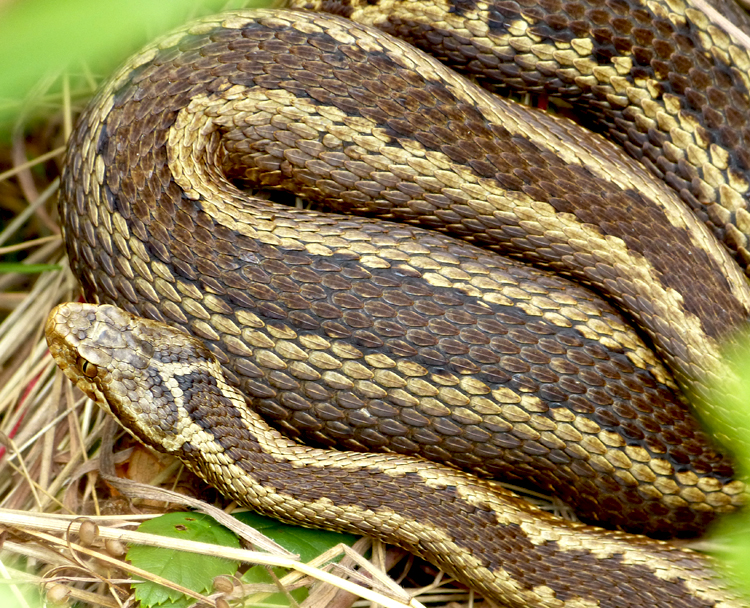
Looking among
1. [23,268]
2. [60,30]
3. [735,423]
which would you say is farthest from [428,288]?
[60,30]

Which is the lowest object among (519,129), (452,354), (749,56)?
(452,354)

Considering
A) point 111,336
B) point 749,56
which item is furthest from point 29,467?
point 749,56

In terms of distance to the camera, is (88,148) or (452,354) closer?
(452,354)

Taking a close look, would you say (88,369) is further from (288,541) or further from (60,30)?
(60,30)

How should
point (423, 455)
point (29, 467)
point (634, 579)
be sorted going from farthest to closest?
point (29, 467) → point (423, 455) → point (634, 579)

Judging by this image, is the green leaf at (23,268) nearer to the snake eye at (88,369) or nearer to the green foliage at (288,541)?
the snake eye at (88,369)

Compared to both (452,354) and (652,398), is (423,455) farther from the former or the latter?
(652,398)
